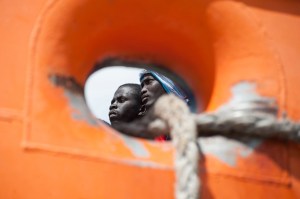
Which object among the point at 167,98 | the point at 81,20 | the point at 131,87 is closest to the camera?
the point at 167,98

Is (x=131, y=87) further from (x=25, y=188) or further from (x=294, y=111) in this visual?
(x=25, y=188)

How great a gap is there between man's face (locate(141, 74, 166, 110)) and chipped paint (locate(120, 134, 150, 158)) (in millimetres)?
1307

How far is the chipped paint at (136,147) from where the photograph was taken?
1499mm

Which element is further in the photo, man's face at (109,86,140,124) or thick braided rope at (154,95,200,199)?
man's face at (109,86,140,124)

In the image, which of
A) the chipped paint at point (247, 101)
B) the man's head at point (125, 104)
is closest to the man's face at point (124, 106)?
the man's head at point (125, 104)

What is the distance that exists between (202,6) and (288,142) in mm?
399

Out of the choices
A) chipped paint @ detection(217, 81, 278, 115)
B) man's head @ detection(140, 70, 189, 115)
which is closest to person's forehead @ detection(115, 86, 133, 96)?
man's head @ detection(140, 70, 189, 115)

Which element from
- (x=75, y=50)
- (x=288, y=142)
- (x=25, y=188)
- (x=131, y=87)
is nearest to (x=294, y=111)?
(x=288, y=142)

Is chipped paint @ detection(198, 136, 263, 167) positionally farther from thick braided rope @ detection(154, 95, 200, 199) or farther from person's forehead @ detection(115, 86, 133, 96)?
person's forehead @ detection(115, 86, 133, 96)

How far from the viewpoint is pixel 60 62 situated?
154 cm

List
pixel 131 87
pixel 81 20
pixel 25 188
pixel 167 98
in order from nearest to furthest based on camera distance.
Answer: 1. pixel 25 188
2. pixel 167 98
3. pixel 81 20
4. pixel 131 87

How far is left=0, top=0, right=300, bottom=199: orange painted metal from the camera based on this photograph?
4.67 feet

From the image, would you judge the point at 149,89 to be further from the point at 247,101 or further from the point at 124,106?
the point at 247,101

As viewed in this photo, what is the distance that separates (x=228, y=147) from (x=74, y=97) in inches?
14.5
